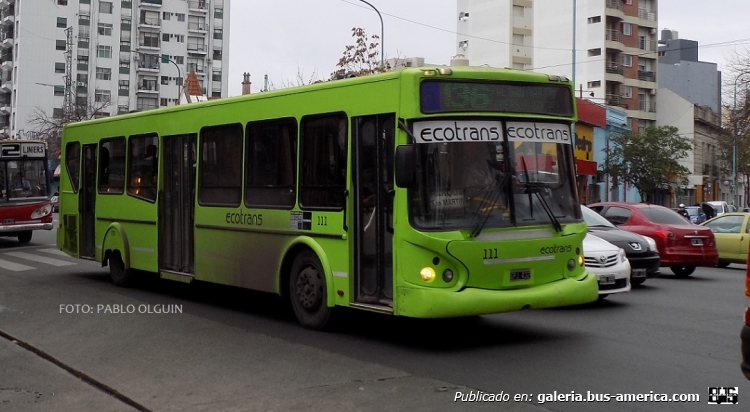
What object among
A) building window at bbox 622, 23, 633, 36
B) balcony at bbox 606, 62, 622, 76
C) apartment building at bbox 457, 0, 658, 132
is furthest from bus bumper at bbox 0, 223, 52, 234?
building window at bbox 622, 23, 633, 36

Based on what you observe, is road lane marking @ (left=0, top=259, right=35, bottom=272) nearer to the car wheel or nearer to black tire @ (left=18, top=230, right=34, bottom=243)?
black tire @ (left=18, top=230, right=34, bottom=243)

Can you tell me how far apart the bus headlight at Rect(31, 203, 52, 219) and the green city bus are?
1470cm

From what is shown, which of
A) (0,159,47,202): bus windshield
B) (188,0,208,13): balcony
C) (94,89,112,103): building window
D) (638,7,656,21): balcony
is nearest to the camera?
(0,159,47,202): bus windshield

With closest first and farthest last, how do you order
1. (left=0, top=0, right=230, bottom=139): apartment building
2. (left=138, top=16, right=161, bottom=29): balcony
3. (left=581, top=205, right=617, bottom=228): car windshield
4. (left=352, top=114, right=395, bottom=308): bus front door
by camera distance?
(left=352, top=114, right=395, bottom=308): bus front door
(left=581, top=205, right=617, bottom=228): car windshield
(left=0, top=0, right=230, bottom=139): apartment building
(left=138, top=16, right=161, bottom=29): balcony

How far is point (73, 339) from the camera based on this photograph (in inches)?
392

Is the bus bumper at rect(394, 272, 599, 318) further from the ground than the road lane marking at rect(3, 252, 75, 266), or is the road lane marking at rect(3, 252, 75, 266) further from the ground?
the bus bumper at rect(394, 272, 599, 318)

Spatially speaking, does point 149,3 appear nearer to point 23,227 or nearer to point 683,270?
point 23,227

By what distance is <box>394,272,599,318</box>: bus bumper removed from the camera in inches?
342

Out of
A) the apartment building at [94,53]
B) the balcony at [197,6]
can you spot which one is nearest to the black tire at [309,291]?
the apartment building at [94,53]

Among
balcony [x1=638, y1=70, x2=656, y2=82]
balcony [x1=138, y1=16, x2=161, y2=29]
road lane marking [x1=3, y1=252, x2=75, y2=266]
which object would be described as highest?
balcony [x1=138, y1=16, x2=161, y2=29]

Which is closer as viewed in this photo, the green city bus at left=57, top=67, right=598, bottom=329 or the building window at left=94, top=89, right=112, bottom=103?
the green city bus at left=57, top=67, right=598, bottom=329

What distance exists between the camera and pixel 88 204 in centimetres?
1616

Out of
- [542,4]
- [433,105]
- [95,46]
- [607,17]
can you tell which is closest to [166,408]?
[433,105]

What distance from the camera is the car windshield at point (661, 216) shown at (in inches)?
713
